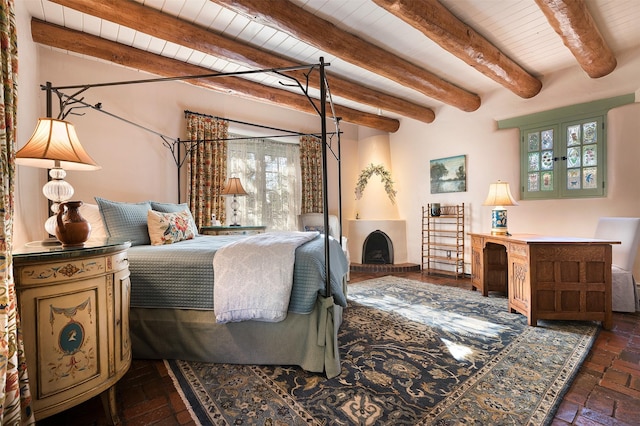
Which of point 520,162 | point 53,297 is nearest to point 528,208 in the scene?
point 520,162

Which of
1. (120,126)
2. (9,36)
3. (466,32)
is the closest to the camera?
(9,36)

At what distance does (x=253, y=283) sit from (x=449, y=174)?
398 cm

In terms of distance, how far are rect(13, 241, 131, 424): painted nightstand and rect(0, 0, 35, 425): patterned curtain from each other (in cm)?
7

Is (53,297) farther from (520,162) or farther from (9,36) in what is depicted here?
(520,162)

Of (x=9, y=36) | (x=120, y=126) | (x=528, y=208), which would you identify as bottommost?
(x=528, y=208)

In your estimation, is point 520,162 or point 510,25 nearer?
point 510,25

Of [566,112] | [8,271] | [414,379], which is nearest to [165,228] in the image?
[8,271]

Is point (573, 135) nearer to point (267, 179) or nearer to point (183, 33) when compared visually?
point (267, 179)

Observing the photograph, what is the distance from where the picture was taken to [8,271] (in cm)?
101

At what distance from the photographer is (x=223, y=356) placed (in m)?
1.94

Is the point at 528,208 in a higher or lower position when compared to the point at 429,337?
higher

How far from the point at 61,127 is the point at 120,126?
194cm

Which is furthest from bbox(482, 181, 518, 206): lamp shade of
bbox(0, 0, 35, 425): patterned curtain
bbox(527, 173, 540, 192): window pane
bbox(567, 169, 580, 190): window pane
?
bbox(0, 0, 35, 425): patterned curtain

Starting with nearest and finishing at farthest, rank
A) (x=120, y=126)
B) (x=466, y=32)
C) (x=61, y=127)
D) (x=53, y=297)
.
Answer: (x=53, y=297)
(x=61, y=127)
(x=466, y=32)
(x=120, y=126)
